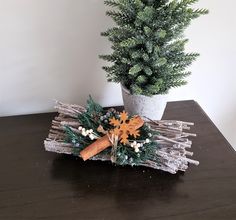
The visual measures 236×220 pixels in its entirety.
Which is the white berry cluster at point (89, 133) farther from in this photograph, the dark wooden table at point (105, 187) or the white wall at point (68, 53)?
the white wall at point (68, 53)

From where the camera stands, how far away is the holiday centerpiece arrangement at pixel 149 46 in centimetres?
63

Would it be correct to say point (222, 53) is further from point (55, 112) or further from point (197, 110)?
point (55, 112)

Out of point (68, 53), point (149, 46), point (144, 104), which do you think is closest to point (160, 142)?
point (144, 104)

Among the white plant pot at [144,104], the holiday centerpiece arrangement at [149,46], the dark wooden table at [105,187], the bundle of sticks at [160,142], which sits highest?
the holiday centerpiece arrangement at [149,46]

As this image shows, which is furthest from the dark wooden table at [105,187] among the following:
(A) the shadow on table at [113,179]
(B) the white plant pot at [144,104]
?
(B) the white plant pot at [144,104]

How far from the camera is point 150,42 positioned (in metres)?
0.65

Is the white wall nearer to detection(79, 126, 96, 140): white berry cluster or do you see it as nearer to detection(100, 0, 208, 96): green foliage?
detection(100, 0, 208, 96): green foliage

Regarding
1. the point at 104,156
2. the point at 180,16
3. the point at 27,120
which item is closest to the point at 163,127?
the point at 104,156

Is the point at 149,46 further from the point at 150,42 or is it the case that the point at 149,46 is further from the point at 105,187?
the point at 105,187

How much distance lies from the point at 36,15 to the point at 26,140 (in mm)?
335

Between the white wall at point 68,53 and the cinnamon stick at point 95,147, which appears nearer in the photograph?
the cinnamon stick at point 95,147

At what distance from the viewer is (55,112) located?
90 cm

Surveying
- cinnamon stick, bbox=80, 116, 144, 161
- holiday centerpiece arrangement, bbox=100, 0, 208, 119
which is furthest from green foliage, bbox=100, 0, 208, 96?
cinnamon stick, bbox=80, 116, 144, 161

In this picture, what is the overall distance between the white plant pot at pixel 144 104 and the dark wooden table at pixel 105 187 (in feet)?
0.46
